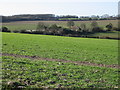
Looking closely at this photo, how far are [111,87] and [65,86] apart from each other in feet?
9.84

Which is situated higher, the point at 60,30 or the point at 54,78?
the point at 60,30

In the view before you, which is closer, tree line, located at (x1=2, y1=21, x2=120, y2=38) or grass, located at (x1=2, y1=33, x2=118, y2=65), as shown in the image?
grass, located at (x1=2, y1=33, x2=118, y2=65)

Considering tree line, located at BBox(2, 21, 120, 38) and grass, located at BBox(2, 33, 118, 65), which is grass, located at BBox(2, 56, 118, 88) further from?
tree line, located at BBox(2, 21, 120, 38)

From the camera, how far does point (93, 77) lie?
12.7 metres

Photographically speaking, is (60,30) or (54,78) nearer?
(54,78)

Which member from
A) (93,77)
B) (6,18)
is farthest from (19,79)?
(6,18)

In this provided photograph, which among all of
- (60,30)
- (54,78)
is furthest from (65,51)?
(60,30)

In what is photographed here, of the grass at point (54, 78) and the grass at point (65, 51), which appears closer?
the grass at point (54, 78)

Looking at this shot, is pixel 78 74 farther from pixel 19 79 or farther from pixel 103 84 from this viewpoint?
pixel 19 79

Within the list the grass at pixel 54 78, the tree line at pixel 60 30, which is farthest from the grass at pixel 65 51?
the tree line at pixel 60 30

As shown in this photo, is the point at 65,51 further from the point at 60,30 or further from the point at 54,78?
the point at 60,30

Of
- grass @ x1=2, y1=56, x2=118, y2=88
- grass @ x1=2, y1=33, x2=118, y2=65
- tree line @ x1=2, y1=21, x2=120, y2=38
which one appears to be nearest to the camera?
grass @ x1=2, y1=56, x2=118, y2=88

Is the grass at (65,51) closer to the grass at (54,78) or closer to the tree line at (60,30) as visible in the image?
the grass at (54,78)

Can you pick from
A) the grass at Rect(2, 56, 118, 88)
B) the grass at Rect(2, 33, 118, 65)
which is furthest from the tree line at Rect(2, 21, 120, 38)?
the grass at Rect(2, 56, 118, 88)
